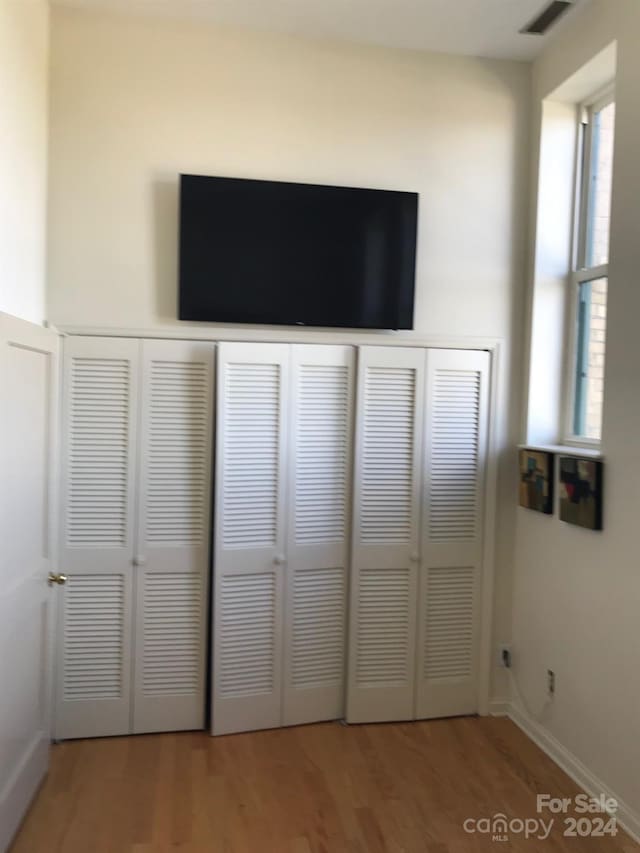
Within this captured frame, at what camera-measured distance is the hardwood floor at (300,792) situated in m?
2.31

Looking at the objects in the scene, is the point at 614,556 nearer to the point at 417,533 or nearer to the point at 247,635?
the point at 417,533

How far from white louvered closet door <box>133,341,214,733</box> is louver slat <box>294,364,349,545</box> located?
0.42 m

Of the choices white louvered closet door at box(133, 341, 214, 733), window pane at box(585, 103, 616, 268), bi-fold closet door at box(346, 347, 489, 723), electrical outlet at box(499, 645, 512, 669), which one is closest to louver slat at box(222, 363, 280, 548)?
white louvered closet door at box(133, 341, 214, 733)

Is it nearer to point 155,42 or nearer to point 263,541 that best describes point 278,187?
point 155,42

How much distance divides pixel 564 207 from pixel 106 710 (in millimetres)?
3150

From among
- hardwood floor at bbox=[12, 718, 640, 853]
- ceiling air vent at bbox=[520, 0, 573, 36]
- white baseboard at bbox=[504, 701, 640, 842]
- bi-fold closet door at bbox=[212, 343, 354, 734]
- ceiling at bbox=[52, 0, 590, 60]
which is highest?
ceiling air vent at bbox=[520, 0, 573, 36]

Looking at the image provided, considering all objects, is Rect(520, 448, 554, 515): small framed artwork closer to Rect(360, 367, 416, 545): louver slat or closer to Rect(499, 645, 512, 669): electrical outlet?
Rect(360, 367, 416, 545): louver slat

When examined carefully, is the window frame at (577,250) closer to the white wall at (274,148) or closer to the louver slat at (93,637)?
the white wall at (274,148)

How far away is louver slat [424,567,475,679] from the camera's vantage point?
3221 mm

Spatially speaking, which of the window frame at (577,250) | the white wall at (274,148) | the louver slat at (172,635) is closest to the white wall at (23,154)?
the white wall at (274,148)

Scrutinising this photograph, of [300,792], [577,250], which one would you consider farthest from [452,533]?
[577,250]

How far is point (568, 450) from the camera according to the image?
287 centimetres

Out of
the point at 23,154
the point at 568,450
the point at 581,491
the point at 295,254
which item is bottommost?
the point at 581,491

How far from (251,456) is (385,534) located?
29.2 inches
